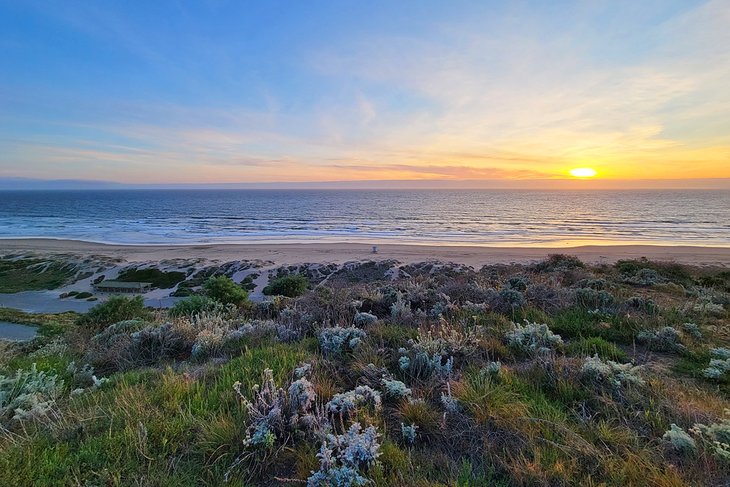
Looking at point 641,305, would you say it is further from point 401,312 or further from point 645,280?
point 645,280

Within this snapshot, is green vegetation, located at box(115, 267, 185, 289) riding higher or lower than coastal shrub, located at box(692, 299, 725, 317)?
lower

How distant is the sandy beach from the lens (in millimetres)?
24984

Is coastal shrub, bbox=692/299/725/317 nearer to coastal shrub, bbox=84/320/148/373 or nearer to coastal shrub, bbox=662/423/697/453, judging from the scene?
coastal shrub, bbox=662/423/697/453

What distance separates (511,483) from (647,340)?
12.0 ft

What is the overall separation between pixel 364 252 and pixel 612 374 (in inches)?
1059

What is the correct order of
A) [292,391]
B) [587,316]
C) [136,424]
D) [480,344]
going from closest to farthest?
[136,424]
[292,391]
[480,344]
[587,316]

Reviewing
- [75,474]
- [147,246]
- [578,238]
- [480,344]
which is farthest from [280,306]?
[578,238]

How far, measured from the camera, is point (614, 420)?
271cm

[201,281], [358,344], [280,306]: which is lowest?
[201,281]

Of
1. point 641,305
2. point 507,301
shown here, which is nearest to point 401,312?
point 507,301

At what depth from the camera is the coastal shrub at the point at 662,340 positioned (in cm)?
438

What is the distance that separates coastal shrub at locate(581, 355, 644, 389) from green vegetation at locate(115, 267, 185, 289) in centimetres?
2333

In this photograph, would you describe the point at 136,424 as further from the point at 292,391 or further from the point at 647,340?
the point at 647,340

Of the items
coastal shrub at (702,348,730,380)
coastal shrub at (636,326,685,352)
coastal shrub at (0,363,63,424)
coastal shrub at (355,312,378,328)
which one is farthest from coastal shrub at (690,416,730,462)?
coastal shrub at (0,363,63,424)
